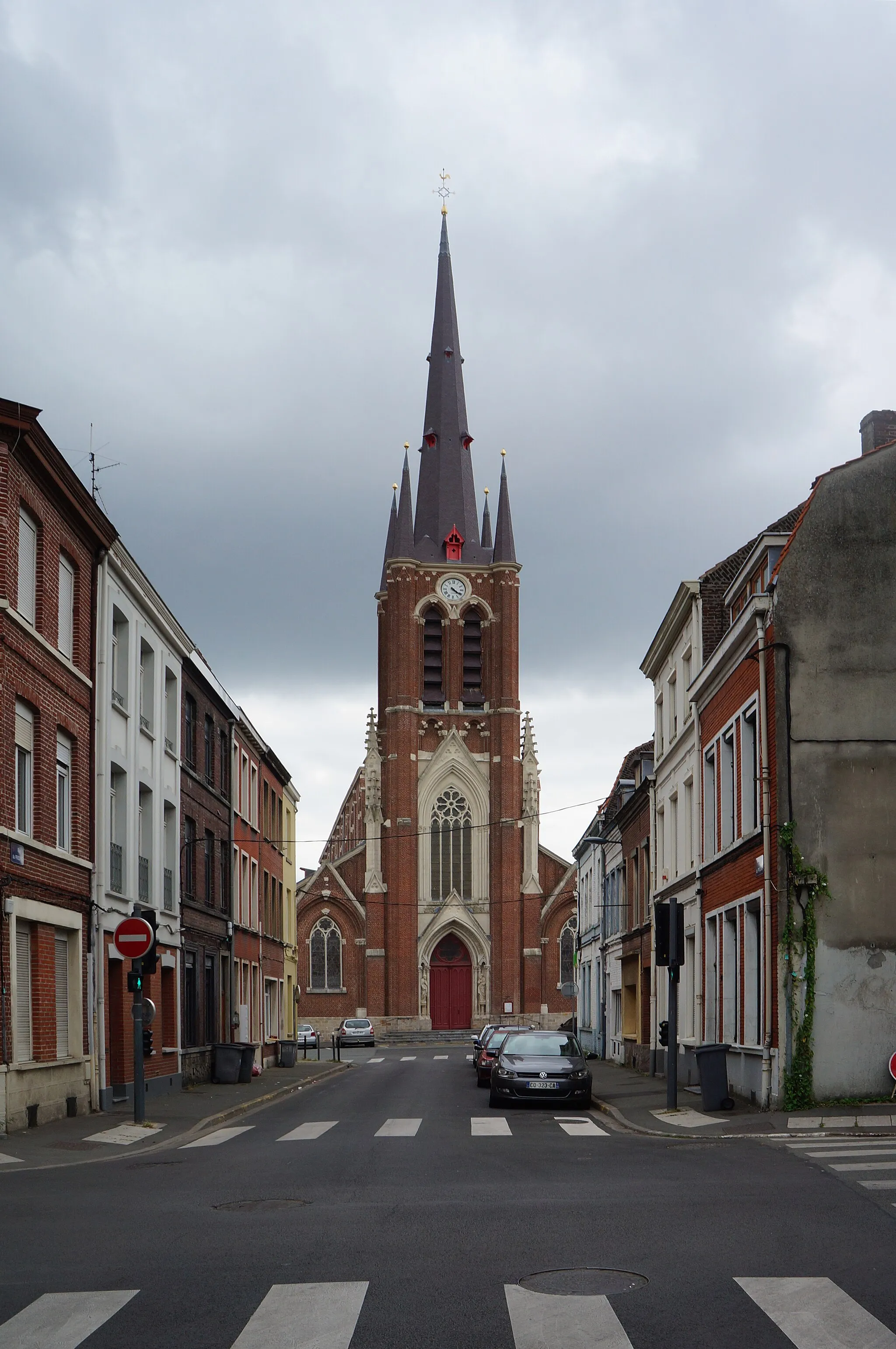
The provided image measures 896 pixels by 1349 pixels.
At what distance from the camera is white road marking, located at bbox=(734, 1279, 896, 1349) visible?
675cm

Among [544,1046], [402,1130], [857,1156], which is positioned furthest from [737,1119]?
[544,1046]

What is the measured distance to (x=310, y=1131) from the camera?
64.5 feet

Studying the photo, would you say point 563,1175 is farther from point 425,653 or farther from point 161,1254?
point 425,653

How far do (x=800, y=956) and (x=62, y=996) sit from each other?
34.2 ft

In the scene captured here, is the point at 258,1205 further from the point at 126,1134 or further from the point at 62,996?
the point at 62,996

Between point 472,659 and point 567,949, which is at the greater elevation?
point 472,659

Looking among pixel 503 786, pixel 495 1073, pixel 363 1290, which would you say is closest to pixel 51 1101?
pixel 495 1073

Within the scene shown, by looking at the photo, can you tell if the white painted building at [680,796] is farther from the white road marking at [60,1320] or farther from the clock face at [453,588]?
the clock face at [453,588]

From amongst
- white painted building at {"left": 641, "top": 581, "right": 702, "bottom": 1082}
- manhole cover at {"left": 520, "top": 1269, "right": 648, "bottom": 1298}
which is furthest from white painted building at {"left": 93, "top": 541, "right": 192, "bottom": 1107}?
manhole cover at {"left": 520, "top": 1269, "right": 648, "bottom": 1298}

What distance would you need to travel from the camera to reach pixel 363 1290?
7.88m

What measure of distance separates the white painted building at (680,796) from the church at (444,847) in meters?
42.5

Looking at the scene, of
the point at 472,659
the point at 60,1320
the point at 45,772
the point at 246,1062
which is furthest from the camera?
the point at 472,659

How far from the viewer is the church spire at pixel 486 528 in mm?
83500

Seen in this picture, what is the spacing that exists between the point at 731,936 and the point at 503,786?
5372 centimetres
